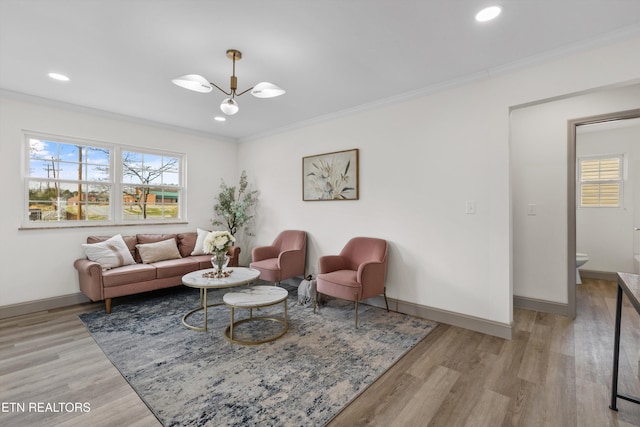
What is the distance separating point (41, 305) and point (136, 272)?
1.15 metres

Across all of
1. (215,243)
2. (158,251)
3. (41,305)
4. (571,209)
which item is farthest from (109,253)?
(571,209)

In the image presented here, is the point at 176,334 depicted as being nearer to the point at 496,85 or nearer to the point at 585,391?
the point at 585,391

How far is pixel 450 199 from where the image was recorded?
312 cm

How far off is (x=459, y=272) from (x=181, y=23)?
3.29 m

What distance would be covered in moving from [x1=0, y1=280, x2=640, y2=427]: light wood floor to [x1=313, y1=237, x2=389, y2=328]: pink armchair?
29.4 inches

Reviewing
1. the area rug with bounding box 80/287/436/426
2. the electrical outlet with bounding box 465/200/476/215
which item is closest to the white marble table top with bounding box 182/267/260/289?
the area rug with bounding box 80/287/436/426

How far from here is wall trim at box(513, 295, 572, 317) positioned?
3.28 m

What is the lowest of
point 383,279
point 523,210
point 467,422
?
point 467,422

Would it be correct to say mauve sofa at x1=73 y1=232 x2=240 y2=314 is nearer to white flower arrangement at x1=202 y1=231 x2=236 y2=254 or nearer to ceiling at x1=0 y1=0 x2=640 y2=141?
→ white flower arrangement at x1=202 y1=231 x2=236 y2=254

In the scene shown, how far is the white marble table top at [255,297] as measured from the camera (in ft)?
8.68

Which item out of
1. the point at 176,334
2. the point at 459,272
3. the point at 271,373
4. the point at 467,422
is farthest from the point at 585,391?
the point at 176,334

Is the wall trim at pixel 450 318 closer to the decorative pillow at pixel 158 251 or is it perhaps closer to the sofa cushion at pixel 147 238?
the decorative pillow at pixel 158 251

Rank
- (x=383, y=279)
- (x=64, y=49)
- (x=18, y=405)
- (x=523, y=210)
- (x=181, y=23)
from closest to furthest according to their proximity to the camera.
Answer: (x=18, y=405)
(x=181, y=23)
(x=64, y=49)
(x=383, y=279)
(x=523, y=210)

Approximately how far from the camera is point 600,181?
5039 mm
